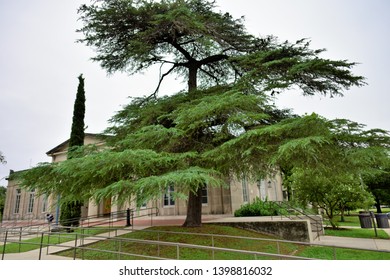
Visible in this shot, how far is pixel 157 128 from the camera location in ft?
27.3

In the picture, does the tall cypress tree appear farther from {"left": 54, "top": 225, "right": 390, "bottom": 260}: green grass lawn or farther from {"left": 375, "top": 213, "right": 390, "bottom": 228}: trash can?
{"left": 375, "top": 213, "right": 390, "bottom": 228}: trash can

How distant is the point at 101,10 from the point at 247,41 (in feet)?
20.4

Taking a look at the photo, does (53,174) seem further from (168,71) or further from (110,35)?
(168,71)

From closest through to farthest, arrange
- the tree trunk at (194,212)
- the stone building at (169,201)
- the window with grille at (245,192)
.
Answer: the tree trunk at (194,212)
the stone building at (169,201)
the window with grille at (245,192)

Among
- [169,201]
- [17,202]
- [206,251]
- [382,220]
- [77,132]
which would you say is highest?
[77,132]

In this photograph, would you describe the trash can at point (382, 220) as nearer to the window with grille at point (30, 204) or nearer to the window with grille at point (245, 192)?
the window with grille at point (245, 192)

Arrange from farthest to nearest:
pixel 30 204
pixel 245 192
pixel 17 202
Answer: pixel 17 202
pixel 30 204
pixel 245 192

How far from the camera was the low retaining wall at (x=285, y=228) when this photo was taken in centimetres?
1188

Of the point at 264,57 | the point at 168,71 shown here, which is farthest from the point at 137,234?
the point at 264,57

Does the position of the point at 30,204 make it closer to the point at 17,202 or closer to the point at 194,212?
the point at 17,202

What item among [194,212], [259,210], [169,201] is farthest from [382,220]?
[169,201]

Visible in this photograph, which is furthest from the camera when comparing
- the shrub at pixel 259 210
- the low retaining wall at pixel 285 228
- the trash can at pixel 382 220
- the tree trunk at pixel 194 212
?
the shrub at pixel 259 210

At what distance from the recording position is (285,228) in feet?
40.6

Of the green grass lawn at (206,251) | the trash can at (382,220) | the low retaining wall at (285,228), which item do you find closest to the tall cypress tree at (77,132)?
the green grass lawn at (206,251)
